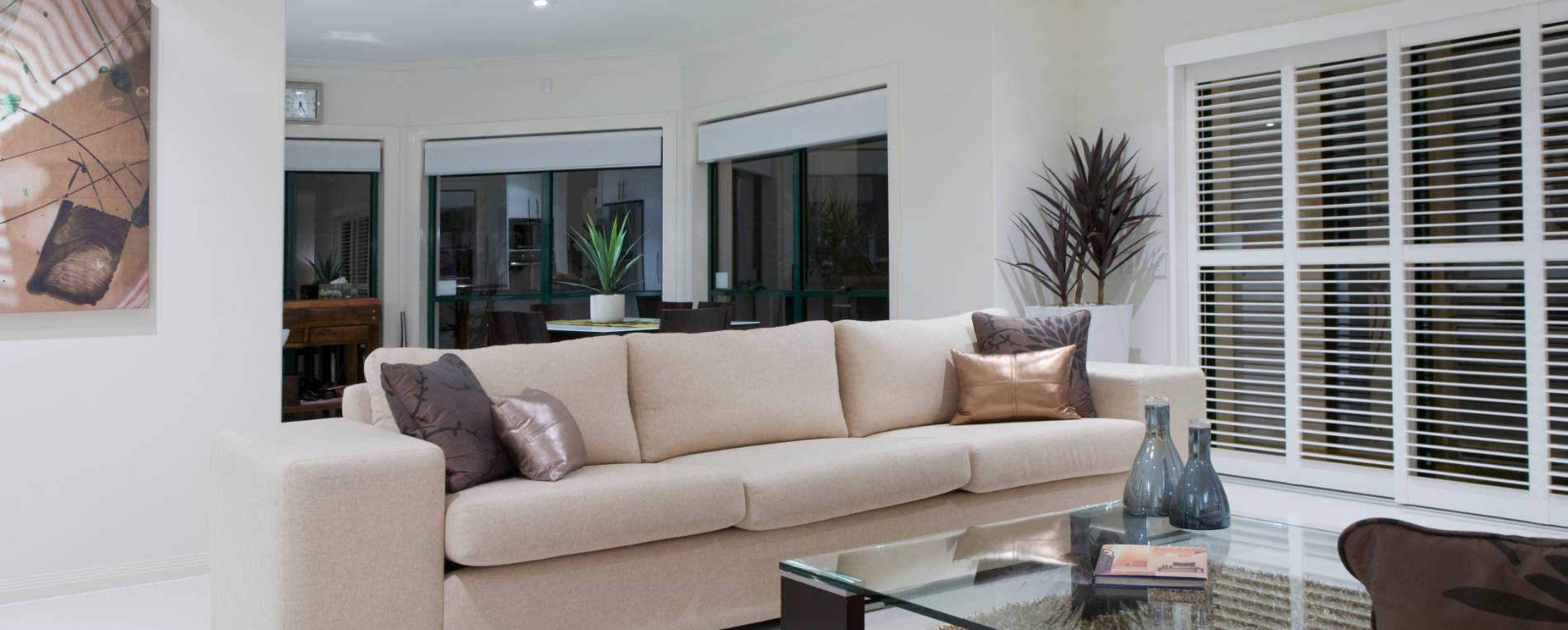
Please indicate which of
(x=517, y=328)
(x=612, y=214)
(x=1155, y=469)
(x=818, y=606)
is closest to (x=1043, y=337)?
(x=1155, y=469)

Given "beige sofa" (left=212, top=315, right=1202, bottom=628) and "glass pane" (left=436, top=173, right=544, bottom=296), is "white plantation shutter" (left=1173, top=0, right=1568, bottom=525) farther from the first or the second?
"glass pane" (left=436, top=173, right=544, bottom=296)

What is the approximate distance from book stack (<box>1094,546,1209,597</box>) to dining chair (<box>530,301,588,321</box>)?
5.16m

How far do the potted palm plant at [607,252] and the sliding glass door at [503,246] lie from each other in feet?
0.17

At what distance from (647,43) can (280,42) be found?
12.4ft

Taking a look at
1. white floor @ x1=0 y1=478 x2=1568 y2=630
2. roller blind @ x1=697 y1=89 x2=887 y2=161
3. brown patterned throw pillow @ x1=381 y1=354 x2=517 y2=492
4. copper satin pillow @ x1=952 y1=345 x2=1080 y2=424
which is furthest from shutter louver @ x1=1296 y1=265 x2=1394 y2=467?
brown patterned throw pillow @ x1=381 y1=354 x2=517 y2=492

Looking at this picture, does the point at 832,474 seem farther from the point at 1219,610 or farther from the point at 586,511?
the point at 1219,610

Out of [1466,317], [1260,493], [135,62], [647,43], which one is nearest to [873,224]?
[647,43]

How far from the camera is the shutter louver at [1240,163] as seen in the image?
5098 mm

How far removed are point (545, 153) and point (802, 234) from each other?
7.32ft

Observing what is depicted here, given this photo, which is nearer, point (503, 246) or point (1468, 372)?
point (1468, 372)

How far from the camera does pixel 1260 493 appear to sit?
493cm

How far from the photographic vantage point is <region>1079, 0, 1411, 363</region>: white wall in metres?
5.35

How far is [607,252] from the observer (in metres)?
7.30

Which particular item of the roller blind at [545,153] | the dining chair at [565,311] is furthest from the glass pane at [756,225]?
the dining chair at [565,311]
